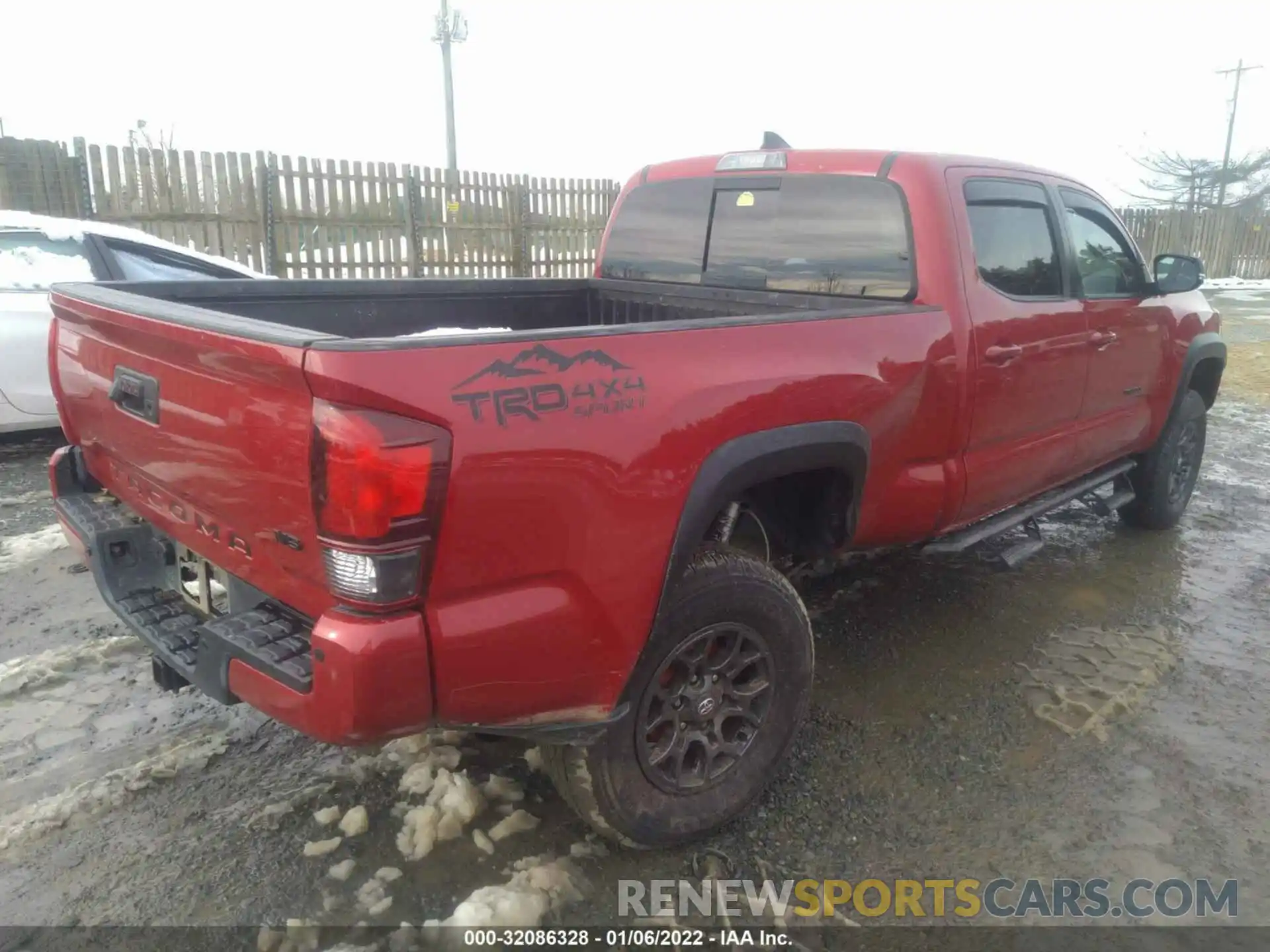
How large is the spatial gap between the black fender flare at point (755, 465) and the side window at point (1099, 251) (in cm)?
187

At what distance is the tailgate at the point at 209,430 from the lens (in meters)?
1.91

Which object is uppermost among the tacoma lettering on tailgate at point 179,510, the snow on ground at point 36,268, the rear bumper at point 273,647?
the snow on ground at point 36,268

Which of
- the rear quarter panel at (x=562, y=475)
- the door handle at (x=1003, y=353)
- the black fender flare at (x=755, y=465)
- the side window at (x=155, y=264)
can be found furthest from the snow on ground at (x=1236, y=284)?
the rear quarter panel at (x=562, y=475)

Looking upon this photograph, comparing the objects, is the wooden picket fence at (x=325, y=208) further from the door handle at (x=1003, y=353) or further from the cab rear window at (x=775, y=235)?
the door handle at (x=1003, y=353)

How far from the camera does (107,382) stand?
257 cm

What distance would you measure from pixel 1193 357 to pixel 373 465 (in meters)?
4.69

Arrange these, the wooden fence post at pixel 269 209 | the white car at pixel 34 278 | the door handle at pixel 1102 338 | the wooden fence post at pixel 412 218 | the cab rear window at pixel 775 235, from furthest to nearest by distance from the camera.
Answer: the wooden fence post at pixel 412 218 → the wooden fence post at pixel 269 209 → the white car at pixel 34 278 → the door handle at pixel 1102 338 → the cab rear window at pixel 775 235

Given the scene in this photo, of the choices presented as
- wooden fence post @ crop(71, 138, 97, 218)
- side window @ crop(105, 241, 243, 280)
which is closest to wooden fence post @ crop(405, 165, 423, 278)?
wooden fence post @ crop(71, 138, 97, 218)

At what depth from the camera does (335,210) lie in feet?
34.9

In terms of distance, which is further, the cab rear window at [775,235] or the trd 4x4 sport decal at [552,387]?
the cab rear window at [775,235]

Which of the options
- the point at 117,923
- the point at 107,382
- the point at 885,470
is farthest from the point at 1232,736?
the point at 107,382

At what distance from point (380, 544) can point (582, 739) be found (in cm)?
75

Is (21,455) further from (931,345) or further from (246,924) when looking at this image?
(931,345)

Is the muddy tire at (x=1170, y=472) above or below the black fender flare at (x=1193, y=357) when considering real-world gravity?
below
